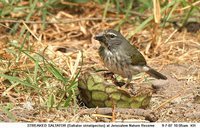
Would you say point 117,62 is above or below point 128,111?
above

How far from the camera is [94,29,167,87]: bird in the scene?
5926 millimetres

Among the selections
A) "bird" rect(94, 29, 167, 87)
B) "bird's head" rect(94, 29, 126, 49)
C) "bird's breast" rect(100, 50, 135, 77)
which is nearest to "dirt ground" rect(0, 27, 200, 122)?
"bird" rect(94, 29, 167, 87)

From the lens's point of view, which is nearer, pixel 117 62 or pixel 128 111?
pixel 128 111

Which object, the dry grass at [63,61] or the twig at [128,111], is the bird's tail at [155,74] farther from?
the twig at [128,111]

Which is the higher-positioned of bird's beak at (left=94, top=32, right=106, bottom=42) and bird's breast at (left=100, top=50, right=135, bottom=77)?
bird's beak at (left=94, top=32, right=106, bottom=42)

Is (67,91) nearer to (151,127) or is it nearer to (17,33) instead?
(151,127)

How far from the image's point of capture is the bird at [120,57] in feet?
19.4

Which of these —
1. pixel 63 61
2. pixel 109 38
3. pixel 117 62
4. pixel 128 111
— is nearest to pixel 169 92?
pixel 117 62

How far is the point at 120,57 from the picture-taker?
6.05m

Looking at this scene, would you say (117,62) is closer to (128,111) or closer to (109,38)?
(109,38)

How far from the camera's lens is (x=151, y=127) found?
15.5 feet

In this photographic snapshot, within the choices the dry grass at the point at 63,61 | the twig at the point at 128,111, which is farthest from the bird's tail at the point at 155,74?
the twig at the point at 128,111

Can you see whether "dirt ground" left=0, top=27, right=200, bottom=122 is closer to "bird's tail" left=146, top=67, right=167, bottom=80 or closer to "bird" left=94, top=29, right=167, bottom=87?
"bird's tail" left=146, top=67, right=167, bottom=80

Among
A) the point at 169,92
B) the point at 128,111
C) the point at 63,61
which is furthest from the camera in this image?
the point at 63,61
